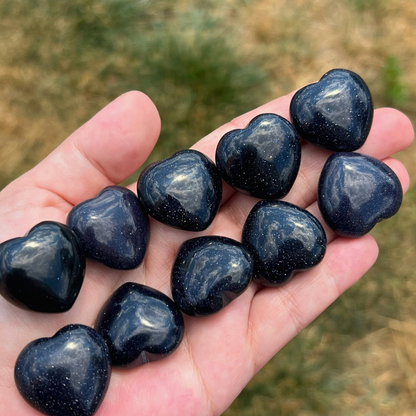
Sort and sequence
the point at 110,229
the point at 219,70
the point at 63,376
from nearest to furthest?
the point at 63,376, the point at 110,229, the point at 219,70

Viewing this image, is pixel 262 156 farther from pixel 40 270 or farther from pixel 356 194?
pixel 40 270

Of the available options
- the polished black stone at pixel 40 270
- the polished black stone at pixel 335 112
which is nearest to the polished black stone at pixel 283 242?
the polished black stone at pixel 335 112

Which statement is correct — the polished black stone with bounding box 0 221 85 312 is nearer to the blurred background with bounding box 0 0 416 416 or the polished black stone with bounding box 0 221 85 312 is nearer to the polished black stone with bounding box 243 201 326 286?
the polished black stone with bounding box 243 201 326 286

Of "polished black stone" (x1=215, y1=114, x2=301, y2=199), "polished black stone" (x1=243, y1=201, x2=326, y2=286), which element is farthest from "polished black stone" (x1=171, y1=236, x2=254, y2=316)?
"polished black stone" (x1=215, y1=114, x2=301, y2=199)

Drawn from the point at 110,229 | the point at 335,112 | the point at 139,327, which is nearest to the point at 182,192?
the point at 110,229

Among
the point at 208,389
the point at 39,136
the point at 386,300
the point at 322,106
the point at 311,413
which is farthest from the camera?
the point at 39,136

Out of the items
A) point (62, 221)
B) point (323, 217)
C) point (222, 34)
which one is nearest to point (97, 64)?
point (222, 34)

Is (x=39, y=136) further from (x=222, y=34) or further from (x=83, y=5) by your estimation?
(x=222, y=34)
